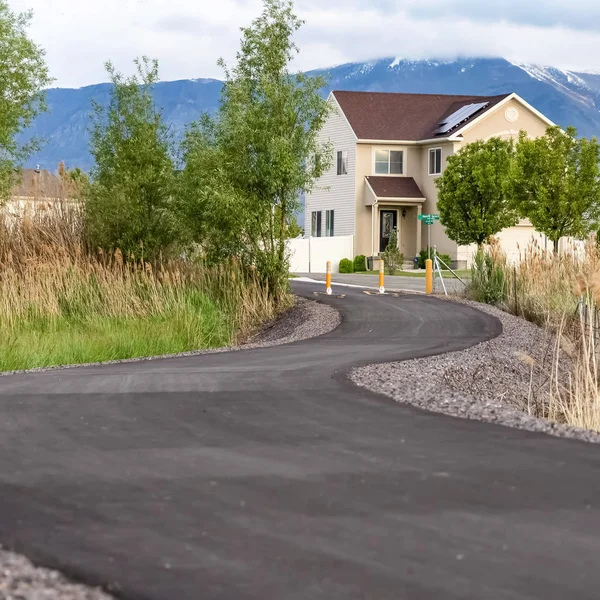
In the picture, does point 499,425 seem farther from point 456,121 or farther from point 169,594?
point 456,121

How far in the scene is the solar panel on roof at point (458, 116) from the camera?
5250 cm

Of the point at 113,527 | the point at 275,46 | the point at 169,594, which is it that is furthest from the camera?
the point at 275,46

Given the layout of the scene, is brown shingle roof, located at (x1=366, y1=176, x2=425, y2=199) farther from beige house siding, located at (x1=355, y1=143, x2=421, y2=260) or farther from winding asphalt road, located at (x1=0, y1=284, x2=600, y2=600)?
winding asphalt road, located at (x1=0, y1=284, x2=600, y2=600)

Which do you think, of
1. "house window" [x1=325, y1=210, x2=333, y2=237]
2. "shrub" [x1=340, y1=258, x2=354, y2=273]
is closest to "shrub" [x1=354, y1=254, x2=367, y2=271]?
"shrub" [x1=340, y1=258, x2=354, y2=273]

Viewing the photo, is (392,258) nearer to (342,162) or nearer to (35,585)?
(342,162)

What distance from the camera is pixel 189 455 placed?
7301 mm

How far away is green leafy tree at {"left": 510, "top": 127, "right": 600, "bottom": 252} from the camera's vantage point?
43.5 meters

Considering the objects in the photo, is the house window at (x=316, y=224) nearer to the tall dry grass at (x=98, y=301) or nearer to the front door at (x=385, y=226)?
the front door at (x=385, y=226)

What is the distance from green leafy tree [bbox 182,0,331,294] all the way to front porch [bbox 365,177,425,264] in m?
26.3

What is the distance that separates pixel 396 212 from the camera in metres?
54.5

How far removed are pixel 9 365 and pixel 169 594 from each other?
12812 mm

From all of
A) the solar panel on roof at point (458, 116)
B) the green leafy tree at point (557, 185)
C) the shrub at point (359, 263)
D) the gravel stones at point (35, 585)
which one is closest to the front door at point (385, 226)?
the shrub at point (359, 263)

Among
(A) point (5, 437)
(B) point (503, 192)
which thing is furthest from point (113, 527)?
(B) point (503, 192)

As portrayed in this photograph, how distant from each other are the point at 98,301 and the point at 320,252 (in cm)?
3272
